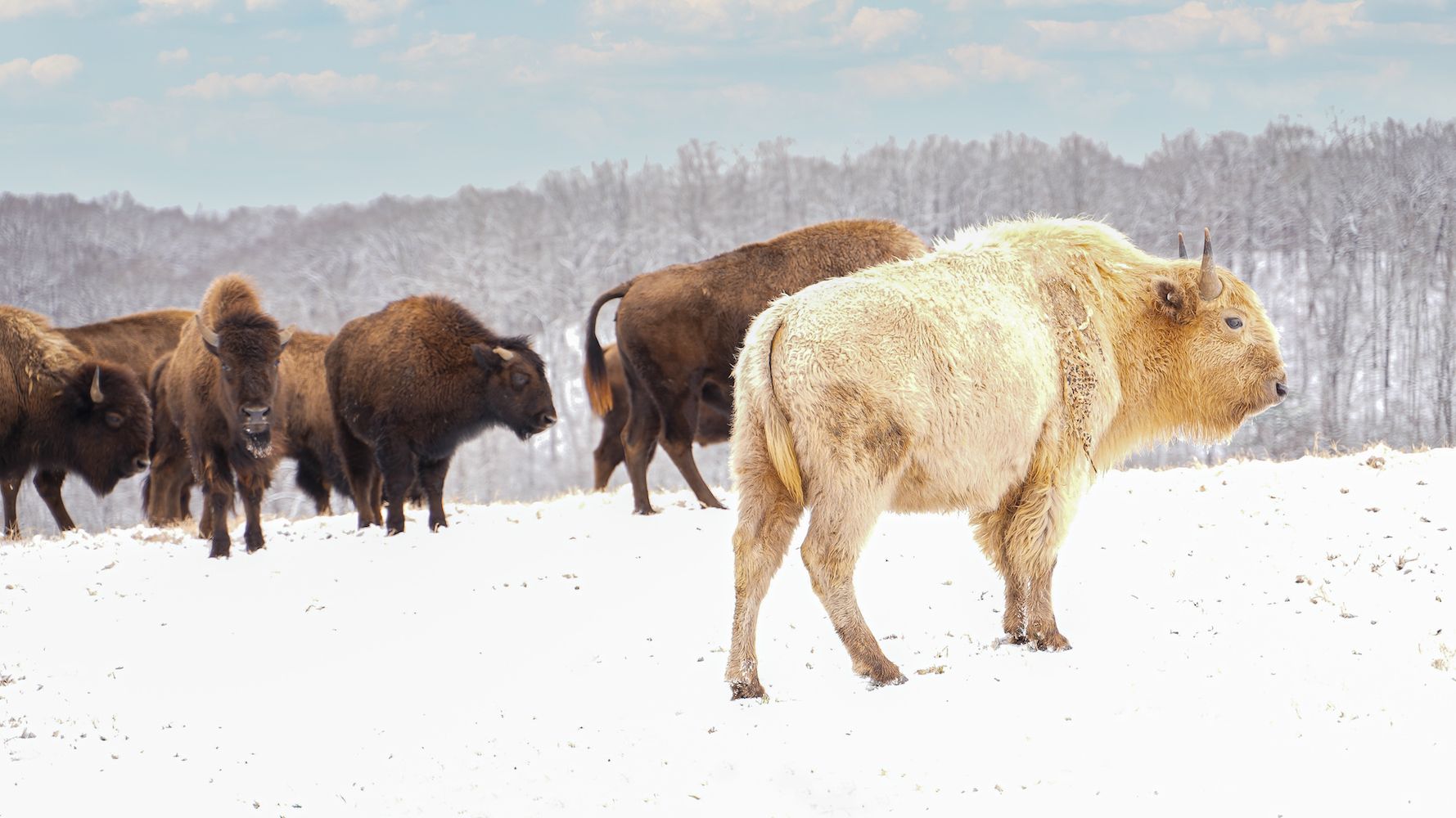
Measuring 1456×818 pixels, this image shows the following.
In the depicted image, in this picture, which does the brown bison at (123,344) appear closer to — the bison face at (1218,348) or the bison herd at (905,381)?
the bison herd at (905,381)

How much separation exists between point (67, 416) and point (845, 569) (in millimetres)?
12551

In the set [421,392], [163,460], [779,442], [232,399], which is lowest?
[163,460]

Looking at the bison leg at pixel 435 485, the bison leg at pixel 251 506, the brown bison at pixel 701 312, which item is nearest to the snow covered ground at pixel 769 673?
the bison leg at pixel 251 506

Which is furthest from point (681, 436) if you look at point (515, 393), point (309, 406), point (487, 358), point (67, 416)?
point (67, 416)

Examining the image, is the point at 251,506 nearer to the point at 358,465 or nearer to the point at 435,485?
the point at 435,485

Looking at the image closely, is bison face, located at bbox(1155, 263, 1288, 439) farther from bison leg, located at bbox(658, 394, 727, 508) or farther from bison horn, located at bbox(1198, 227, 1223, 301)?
bison leg, located at bbox(658, 394, 727, 508)

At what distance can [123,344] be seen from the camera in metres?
17.6

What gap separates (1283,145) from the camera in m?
55.6

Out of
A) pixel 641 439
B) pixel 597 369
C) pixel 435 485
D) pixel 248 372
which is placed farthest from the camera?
pixel 597 369

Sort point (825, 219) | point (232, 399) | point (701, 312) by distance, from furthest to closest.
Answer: point (825, 219) → point (701, 312) → point (232, 399)

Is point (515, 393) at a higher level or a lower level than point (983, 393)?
lower

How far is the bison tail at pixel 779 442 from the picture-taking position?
20.4ft

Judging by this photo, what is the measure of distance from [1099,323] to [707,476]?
39.8m

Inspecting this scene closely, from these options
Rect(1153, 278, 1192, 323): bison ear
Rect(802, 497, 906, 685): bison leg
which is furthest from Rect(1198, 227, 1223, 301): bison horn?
Rect(802, 497, 906, 685): bison leg
